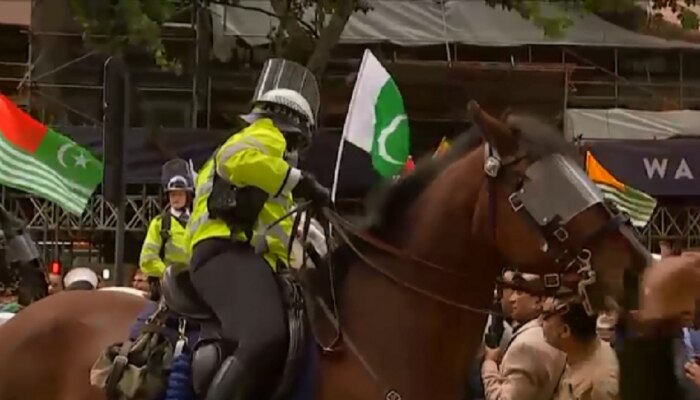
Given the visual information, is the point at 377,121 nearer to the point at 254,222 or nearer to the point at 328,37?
the point at 254,222

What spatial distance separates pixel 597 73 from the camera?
23.5 metres

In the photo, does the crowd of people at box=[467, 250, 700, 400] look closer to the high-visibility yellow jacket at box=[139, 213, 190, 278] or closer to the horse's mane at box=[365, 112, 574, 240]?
the horse's mane at box=[365, 112, 574, 240]

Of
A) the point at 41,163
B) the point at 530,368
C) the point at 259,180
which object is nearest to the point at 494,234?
the point at 259,180

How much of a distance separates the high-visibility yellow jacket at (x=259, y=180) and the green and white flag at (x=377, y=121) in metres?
2.90

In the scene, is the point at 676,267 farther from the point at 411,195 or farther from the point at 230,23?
the point at 230,23

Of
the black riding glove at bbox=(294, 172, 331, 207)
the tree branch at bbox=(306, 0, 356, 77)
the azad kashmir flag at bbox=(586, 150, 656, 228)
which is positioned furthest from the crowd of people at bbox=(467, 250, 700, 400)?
the tree branch at bbox=(306, 0, 356, 77)

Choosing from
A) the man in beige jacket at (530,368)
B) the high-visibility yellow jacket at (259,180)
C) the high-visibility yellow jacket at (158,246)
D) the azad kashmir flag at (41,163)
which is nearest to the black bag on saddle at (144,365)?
the high-visibility yellow jacket at (259,180)

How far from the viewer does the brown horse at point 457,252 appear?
603cm

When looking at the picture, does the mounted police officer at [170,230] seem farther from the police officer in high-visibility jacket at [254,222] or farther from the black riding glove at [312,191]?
the black riding glove at [312,191]

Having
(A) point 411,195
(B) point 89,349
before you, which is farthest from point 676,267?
(B) point 89,349

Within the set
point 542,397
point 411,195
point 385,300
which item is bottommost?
point 542,397

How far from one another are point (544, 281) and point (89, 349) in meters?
2.93

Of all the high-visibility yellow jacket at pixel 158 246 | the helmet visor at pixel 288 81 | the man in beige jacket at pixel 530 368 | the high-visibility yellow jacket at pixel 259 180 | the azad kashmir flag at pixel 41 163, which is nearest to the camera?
the high-visibility yellow jacket at pixel 259 180

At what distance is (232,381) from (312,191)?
983 millimetres
